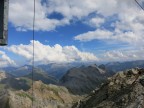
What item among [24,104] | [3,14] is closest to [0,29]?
[3,14]

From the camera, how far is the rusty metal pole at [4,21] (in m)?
14.7

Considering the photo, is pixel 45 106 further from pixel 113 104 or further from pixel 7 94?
pixel 113 104

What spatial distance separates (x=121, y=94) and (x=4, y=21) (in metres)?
10.3

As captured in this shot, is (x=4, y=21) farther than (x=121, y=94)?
No

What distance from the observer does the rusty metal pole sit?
14.7 metres

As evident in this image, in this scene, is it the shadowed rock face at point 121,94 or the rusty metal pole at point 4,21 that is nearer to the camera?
the rusty metal pole at point 4,21

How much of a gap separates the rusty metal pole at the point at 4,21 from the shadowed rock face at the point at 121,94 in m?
8.46

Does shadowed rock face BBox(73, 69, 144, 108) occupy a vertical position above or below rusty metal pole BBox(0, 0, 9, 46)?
below

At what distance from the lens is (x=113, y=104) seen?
69.3 feet

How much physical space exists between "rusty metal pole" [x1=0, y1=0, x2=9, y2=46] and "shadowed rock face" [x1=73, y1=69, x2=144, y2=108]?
8.46 meters

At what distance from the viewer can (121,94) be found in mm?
21922

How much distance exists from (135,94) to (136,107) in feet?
5.29

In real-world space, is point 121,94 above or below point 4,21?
below

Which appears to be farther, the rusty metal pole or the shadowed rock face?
the shadowed rock face
